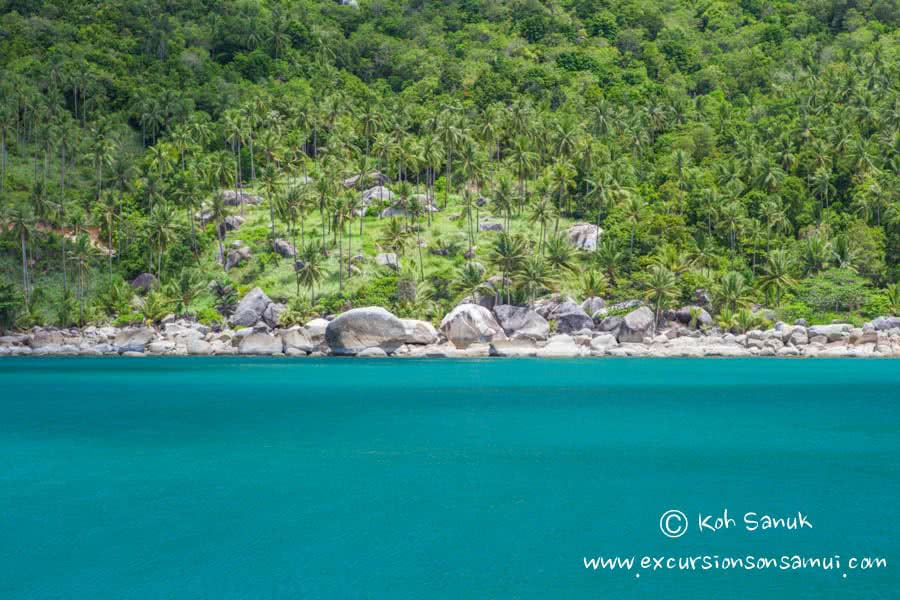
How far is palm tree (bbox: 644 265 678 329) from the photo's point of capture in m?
80.1

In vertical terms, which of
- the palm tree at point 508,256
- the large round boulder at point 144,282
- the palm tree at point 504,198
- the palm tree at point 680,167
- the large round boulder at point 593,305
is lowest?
the large round boulder at point 593,305

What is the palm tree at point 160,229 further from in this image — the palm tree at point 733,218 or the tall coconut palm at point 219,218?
the palm tree at point 733,218

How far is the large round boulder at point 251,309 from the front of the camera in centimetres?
8425

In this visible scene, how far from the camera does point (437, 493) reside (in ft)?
65.8

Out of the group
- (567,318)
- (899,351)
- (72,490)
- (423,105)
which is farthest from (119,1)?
(72,490)

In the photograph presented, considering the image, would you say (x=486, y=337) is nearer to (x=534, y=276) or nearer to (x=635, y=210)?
(x=534, y=276)

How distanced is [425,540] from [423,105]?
421ft

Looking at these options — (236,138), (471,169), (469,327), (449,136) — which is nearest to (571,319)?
(469,327)

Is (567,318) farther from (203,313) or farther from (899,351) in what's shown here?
(203,313)

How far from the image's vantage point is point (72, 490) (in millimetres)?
20500

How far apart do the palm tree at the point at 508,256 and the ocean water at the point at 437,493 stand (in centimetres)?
4533

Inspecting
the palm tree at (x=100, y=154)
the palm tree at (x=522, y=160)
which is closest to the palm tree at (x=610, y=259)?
the palm tree at (x=522, y=160)

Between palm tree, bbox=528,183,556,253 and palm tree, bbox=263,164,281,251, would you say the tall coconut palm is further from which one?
palm tree, bbox=528,183,556,253

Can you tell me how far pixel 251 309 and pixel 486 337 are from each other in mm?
24567
